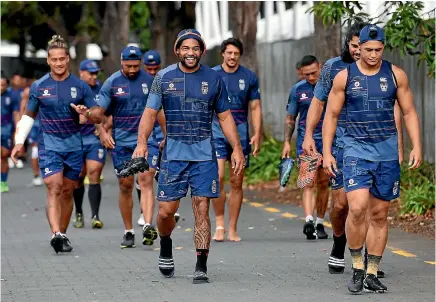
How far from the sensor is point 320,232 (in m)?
14.2

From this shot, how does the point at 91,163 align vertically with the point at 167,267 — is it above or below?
above

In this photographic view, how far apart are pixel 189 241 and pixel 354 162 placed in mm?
4287

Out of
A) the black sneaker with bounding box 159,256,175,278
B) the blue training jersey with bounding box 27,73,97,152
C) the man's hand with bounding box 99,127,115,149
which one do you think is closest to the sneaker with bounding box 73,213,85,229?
the man's hand with bounding box 99,127,115,149

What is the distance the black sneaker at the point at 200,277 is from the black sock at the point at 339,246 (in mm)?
1218

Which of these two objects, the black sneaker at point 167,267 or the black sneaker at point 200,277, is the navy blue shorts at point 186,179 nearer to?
the black sneaker at point 167,267

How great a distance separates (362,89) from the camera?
10.1 meters

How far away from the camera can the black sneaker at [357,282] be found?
32.9ft

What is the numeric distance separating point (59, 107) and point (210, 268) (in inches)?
104

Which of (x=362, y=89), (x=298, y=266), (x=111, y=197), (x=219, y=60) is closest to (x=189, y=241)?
(x=298, y=266)

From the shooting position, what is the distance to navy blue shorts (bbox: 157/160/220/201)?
11016mm

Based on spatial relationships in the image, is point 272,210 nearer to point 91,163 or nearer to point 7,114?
point 91,163

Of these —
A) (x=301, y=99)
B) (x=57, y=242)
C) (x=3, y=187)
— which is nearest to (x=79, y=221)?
(x=57, y=242)

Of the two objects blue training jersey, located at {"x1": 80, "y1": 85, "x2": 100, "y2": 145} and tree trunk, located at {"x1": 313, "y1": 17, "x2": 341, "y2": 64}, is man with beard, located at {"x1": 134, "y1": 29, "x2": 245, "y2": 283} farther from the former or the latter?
tree trunk, located at {"x1": 313, "y1": 17, "x2": 341, "y2": 64}

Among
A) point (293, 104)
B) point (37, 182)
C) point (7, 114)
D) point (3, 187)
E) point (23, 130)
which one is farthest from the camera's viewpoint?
point (7, 114)
